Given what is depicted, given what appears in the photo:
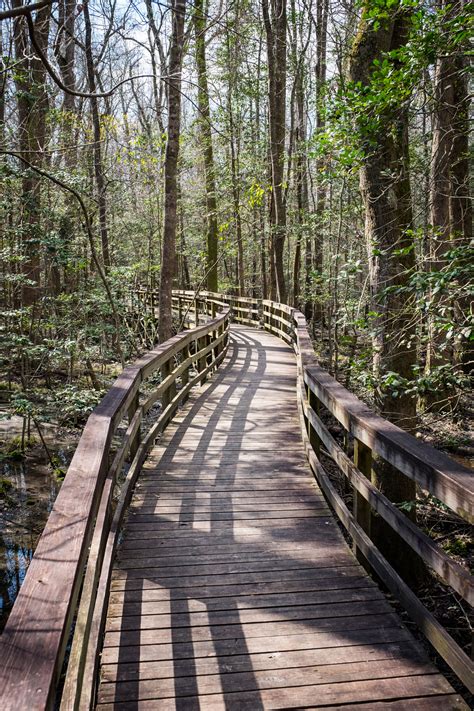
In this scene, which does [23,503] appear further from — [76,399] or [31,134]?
[31,134]

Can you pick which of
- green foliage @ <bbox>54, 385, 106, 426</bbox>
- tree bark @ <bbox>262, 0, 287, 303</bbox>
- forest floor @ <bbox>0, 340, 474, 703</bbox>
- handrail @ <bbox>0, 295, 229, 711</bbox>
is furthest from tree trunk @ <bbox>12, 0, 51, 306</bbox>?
handrail @ <bbox>0, 295, 229, 711</bbox>

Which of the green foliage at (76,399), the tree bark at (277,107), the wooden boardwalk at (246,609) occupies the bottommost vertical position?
the wooden boardwalk at (246,609)

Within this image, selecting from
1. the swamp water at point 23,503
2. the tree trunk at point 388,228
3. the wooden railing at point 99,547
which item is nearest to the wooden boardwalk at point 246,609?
the wooden railing at point 99,547

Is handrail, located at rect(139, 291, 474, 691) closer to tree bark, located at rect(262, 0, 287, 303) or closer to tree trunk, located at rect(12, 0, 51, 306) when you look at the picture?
tree trunk, located at rect(12, 0, 51, 306)

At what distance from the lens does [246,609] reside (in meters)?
3.16

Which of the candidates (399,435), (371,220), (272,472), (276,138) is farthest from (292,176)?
(399,435)

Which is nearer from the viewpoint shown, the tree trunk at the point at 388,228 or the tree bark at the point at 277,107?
the tree trunk at the point at 388,228

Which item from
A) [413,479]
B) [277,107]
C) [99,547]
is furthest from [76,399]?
[277,107]

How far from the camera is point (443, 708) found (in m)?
2.40

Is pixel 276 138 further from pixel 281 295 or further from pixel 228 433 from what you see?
pixel 228 433

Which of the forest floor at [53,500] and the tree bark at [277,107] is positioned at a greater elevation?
the tree bark at [277,107]

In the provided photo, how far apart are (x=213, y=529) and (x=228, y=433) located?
2.79 m

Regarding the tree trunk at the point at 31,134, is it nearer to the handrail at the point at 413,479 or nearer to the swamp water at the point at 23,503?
the swamp water at the point at 23,503

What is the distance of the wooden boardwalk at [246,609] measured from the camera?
2.52 metres
